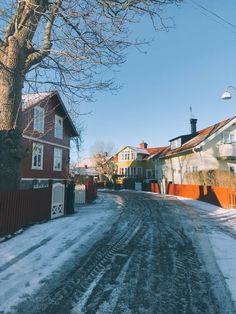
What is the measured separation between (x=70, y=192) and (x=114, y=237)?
594 centimetres

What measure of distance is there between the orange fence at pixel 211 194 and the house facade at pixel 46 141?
1128 centimetres

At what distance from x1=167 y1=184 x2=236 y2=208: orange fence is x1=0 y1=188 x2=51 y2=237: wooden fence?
36.0ft

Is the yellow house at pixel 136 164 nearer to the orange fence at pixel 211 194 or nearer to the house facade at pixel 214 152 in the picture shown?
the house facade at pixel 214 152

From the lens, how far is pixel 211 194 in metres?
19.8

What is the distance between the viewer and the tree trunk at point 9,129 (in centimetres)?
912

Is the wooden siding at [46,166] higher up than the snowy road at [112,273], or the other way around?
the wooden siding at [46,166]

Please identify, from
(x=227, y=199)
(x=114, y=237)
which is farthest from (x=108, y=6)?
(x=227, y=199)

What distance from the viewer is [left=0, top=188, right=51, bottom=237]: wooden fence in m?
8.53

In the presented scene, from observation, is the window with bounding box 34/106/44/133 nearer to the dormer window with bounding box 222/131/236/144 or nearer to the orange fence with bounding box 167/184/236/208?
the orange fence with bounding box 167/184/236/208

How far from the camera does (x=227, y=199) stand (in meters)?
17.2

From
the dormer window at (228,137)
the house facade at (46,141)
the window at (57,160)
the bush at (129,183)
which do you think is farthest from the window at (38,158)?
the bush at (129,183)

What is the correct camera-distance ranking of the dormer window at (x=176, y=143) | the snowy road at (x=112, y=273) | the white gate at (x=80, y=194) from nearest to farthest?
the snowy road at (x=112, y=273), the white gate at (x=80, y=194), the dormer window at (x=176, y=143)

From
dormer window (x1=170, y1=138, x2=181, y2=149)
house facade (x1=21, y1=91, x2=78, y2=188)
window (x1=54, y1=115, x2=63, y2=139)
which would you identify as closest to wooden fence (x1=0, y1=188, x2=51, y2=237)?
house facade (x1=21, y1=91, x2=78, y2=188)

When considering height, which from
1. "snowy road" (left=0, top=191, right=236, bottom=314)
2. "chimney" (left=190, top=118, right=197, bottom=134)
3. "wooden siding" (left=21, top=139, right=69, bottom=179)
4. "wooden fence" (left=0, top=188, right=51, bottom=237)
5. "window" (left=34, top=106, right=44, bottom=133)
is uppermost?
"chimney" (left=190, top=118, right=197, bottom=134)
